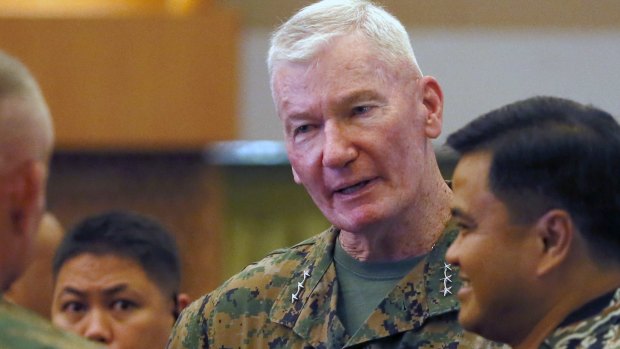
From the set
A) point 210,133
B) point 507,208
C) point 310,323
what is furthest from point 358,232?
point 210,133

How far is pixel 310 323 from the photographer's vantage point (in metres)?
2.72

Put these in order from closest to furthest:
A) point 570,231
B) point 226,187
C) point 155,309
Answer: point 570,231
point 155,309
point 226,187

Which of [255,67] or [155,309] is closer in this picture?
[155,309]

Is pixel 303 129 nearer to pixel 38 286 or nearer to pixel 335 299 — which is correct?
pixel 335 299

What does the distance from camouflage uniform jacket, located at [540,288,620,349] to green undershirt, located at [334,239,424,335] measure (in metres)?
0.64

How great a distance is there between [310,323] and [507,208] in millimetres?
685

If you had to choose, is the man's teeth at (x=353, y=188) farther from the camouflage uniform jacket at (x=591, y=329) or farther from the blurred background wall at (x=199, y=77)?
the blurred background wall at (x=199, y=77)

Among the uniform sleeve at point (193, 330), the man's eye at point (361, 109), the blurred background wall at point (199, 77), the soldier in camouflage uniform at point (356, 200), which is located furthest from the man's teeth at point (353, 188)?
the blurred background wall at point (199, 77)

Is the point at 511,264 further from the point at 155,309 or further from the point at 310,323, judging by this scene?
the point at 155,309

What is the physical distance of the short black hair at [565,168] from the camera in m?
2.11

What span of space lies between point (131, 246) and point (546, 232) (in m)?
1.65

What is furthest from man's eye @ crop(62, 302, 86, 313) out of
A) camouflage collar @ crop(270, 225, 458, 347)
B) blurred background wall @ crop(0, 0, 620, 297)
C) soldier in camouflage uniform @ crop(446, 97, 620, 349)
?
blurred background wall @ crop(0, 0, 620, 297)

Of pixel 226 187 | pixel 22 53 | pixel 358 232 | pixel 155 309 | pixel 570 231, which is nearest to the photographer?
pixel 570 231

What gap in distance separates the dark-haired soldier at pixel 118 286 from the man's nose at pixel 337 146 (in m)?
0.94
